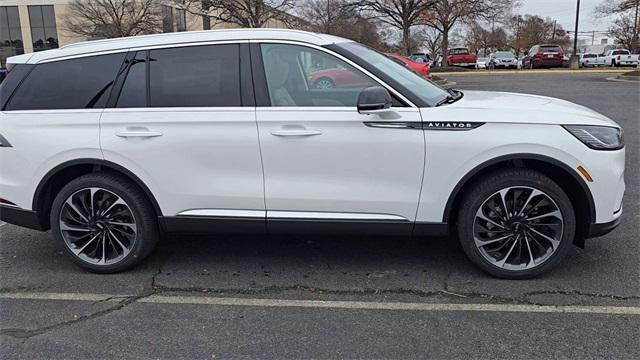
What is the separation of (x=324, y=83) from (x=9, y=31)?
6911cm

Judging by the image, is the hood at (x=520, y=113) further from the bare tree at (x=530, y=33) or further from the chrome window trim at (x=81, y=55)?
the bare tree at (x=530, y=33)

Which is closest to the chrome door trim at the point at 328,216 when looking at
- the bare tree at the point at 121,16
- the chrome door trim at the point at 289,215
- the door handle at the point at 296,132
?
the chrome door trim at the point at 289,215

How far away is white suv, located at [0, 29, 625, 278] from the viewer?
11.6ft

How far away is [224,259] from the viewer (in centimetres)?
432

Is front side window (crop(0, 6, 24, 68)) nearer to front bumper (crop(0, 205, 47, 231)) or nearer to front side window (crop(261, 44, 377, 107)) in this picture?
front bumper (crop(0, 205, 47, 231))

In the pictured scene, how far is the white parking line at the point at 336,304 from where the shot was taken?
3.31 m

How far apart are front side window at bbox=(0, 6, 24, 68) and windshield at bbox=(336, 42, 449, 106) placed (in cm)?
6755

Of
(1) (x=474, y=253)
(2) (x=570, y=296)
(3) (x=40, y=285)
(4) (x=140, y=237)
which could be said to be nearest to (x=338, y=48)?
(1) (x=474, y=253)

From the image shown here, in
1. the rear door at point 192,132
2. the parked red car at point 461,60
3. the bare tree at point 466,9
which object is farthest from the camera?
the parked red car at point 461,60

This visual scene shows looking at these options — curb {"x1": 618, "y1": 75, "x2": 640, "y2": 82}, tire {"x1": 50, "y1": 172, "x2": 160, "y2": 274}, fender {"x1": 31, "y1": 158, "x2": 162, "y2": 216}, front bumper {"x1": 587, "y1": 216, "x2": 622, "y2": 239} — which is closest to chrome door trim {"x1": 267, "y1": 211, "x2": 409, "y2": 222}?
fender {"x1": 31, "y1": 158, "x2": 162, "y2": 216}

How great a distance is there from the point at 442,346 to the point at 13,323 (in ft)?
8.99

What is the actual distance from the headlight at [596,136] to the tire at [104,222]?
3.12 metres

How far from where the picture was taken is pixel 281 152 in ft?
12.1

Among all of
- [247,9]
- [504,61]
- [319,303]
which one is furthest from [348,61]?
[504,61]
